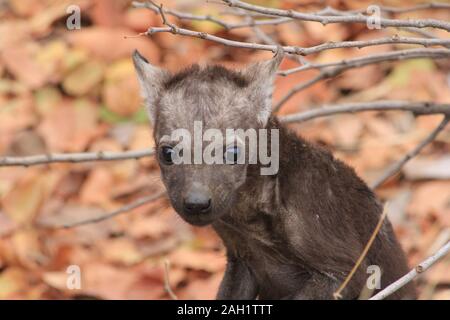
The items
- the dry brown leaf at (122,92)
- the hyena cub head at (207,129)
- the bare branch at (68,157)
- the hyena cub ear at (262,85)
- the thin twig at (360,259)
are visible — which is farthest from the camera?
the dry brown leaf at (122,92)

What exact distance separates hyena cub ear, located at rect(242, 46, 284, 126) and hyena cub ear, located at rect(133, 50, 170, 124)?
61 centimetres

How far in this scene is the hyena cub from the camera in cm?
577

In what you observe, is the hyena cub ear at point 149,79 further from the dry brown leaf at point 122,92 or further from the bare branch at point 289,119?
the dry brown leaf at point 122,92

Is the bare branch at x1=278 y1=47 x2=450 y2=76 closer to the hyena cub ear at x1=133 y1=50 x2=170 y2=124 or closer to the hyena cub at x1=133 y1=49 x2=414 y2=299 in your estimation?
the hyena cub at x1=133 y1=49 x2=414 y2=299

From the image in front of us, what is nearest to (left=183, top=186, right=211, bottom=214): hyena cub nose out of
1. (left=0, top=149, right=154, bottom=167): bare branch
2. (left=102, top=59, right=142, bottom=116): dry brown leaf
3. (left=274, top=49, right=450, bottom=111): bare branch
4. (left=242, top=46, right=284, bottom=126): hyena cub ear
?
(left=242, top=46, right=284, bottom=126): hyena cub ear

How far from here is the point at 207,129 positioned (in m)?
5.76

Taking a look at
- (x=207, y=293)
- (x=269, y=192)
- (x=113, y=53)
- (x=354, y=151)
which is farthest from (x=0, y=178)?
(x=269, y=192)

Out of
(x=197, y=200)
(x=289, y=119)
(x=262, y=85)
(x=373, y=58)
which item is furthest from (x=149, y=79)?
(x=373, y=58)

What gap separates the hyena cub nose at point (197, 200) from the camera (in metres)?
5.54

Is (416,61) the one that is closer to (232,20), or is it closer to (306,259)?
(232,20)

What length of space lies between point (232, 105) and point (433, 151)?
415 centimetres

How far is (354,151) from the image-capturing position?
973 centimetres

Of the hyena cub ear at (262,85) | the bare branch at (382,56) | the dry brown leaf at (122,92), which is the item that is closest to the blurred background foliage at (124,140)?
the dry brown leaf at (122,92)

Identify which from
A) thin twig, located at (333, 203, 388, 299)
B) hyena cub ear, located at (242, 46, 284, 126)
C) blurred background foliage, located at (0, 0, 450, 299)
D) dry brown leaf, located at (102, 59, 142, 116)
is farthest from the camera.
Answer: dry brown leaf, located at (102, 59, 142, 116)
